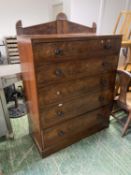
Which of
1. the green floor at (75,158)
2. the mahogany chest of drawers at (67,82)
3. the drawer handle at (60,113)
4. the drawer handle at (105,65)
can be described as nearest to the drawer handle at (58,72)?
the mahogany chest of drawers at (67,82)

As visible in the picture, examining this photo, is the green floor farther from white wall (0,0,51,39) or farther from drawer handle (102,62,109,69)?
white wall (0,0,51,39)

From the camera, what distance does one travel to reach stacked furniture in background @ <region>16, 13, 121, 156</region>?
1.09 meters

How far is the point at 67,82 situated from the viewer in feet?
4.15

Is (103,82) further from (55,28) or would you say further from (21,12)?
(21,12)

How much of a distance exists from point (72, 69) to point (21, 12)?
3028mm

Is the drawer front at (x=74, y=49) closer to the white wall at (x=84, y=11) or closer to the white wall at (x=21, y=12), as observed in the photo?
the white wall at (x=84, y=11)

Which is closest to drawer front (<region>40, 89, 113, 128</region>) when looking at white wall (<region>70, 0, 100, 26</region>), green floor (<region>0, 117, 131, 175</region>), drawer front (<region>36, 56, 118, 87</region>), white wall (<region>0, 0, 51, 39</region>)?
drawer front (<region>36, 56, 118, 87</region>)

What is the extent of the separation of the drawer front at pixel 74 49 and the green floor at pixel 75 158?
1051mm

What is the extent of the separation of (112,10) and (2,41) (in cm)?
258

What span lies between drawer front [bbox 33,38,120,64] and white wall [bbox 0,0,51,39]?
2.93 metres

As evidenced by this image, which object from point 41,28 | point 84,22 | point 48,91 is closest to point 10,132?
point 48,91

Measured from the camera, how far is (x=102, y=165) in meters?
1.41

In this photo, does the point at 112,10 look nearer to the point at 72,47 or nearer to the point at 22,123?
the point at 72,47

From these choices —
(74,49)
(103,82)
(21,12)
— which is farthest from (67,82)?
(21,12)
